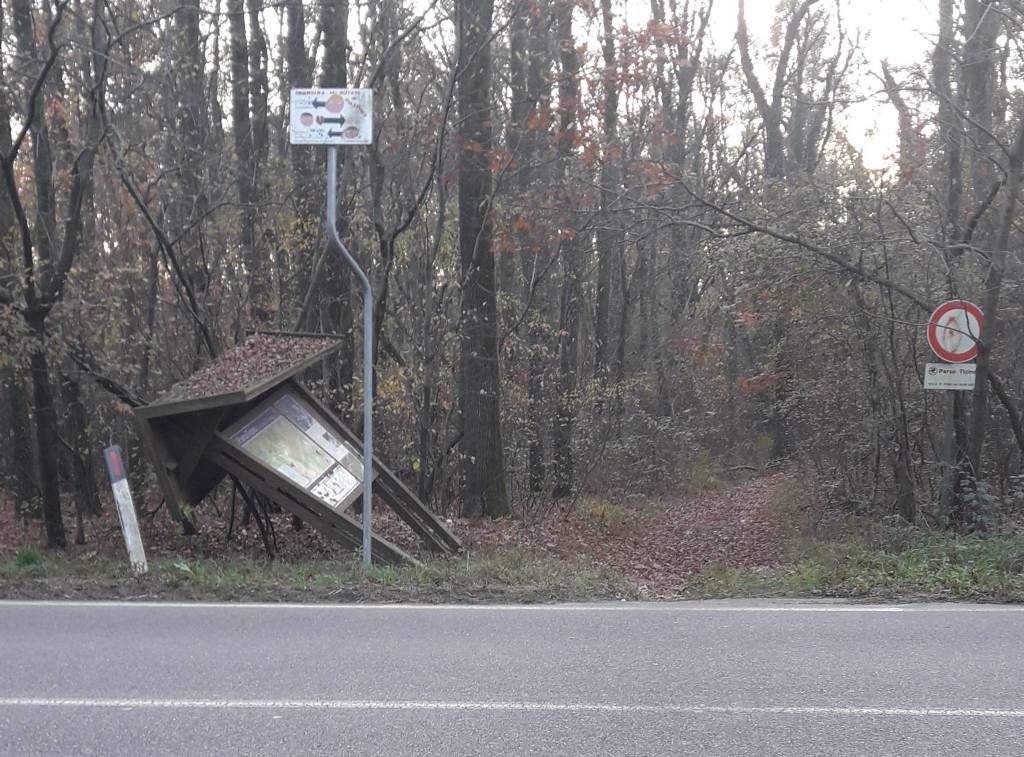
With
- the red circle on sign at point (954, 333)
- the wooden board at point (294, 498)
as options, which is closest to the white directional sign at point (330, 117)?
the wooden board at point (294, 498)

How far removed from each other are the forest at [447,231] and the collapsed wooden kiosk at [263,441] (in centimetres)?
179

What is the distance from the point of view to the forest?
12.7 m

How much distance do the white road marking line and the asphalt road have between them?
2cm

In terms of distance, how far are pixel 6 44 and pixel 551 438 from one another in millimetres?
11791

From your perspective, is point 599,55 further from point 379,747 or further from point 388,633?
point 379,747

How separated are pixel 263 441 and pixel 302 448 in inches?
17.4

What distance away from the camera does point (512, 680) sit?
6051mm

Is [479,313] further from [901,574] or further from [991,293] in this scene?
[901,574]

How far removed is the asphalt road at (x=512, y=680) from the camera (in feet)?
16.5

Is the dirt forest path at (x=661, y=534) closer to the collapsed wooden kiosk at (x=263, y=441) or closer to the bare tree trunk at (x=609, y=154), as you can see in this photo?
the collapsed wooden kiosk at (x=263, y=441)

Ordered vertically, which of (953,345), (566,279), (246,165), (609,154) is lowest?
(953,345)

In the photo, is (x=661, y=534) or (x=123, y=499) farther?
(x=661, y=534)

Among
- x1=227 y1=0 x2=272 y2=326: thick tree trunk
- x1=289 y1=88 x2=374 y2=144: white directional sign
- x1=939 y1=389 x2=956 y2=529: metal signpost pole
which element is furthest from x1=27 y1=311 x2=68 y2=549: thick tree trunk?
x1=939 y1=389 x2=956 y2=529: metal signpost pole

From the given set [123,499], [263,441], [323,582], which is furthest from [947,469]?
[123,499]
